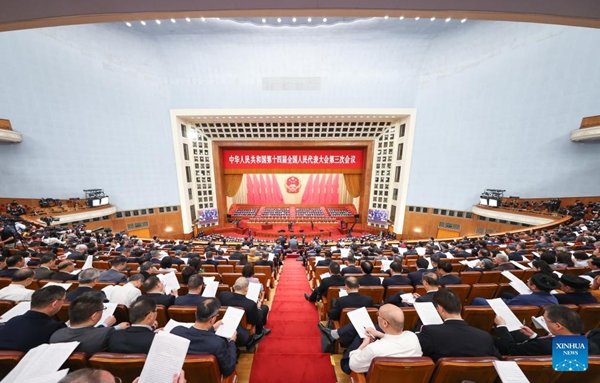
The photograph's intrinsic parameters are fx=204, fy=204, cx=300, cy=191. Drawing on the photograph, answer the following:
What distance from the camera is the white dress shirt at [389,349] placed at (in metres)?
1.66

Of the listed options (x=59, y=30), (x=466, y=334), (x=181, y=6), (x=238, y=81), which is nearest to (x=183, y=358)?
(x=466, y=334)

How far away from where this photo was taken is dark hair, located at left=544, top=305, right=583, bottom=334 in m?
1.73

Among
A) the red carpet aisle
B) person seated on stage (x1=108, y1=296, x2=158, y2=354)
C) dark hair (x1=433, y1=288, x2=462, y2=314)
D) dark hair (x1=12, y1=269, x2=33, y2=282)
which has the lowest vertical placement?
the red carpet aisle

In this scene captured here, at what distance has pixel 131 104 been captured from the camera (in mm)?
12773

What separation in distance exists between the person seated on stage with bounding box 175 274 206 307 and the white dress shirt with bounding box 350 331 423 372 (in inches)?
79.1

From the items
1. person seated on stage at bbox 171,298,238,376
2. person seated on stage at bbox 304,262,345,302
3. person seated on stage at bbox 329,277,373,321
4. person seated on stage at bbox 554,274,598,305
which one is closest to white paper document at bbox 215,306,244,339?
person seated on stage at bbox 171,298,238,376

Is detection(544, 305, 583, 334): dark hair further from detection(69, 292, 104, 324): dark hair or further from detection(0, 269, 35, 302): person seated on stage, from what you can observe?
detection(0, 269, 35, 302): person seated on stage

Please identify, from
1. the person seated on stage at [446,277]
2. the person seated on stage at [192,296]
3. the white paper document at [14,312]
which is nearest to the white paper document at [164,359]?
the person seated on stage at [192,296]

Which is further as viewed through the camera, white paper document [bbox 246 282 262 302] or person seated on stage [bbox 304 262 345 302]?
person seated on stage [bbox 304 262 345 302]

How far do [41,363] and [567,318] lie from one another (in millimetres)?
4092

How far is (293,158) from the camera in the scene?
15.5 m

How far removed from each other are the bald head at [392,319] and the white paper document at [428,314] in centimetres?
55

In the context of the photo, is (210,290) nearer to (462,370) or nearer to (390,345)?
(390,345)

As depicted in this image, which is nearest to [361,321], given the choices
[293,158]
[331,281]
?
[331,281]
